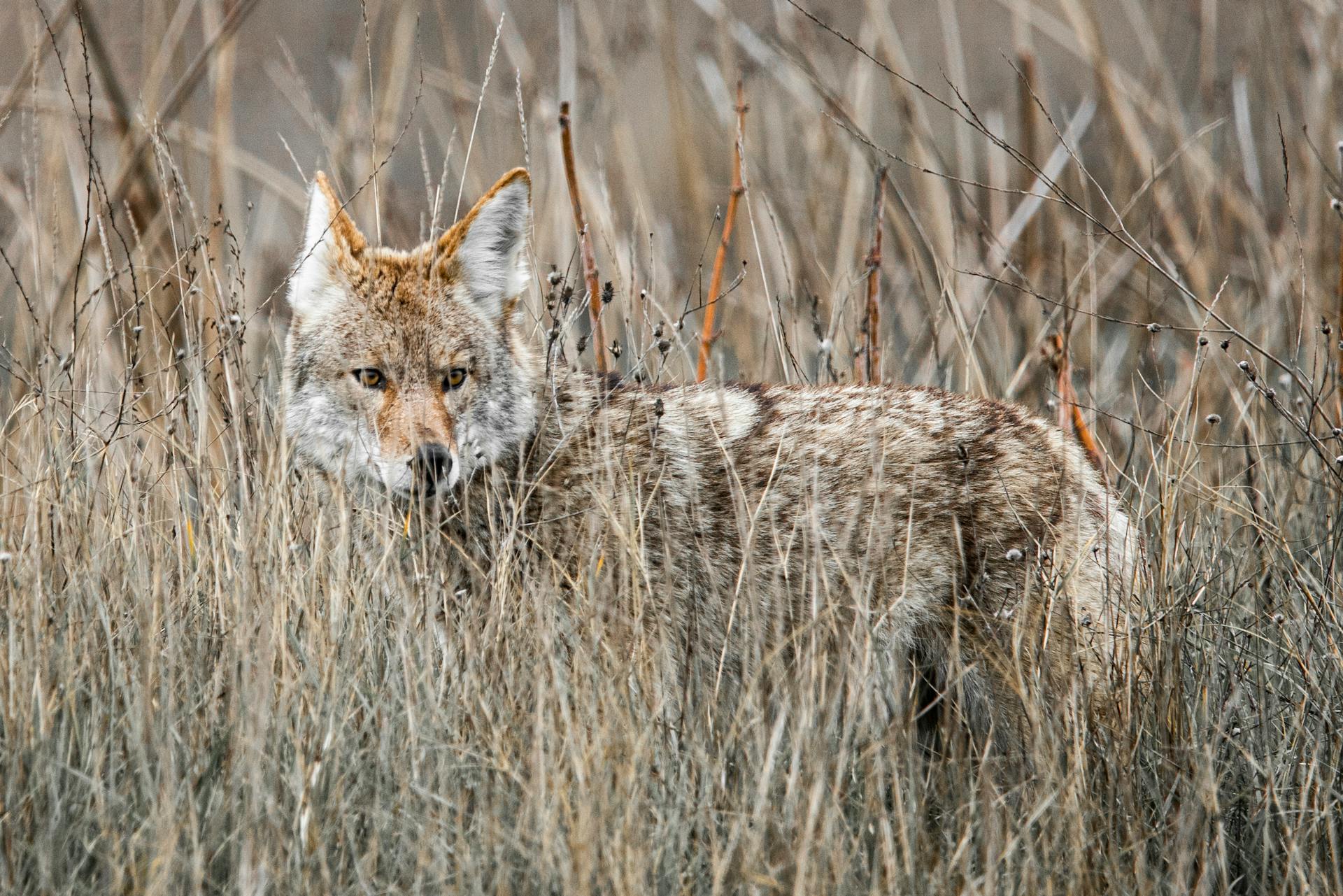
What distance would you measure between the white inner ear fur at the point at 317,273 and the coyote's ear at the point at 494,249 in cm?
36

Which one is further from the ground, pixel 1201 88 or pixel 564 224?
pixel 1201 88

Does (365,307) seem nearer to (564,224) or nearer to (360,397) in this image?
(360,397)

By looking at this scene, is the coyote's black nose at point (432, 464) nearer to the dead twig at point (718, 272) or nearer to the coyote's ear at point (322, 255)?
the coyote's ear at point (322, 255)

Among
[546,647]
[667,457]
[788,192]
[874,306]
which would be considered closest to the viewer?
[546,647]

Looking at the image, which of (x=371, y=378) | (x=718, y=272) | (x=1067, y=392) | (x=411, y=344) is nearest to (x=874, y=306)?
(x=718, y=272)

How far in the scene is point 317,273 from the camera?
168 inches

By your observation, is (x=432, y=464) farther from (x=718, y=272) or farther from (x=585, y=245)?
(x=718, y=272)

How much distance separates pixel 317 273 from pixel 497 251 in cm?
61

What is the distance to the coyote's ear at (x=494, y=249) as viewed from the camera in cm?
417

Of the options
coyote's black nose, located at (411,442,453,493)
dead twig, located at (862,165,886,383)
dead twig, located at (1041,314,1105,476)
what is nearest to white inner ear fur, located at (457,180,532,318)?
coyote's black nose, located at (411,442,453,493)

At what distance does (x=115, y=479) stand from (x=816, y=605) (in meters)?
2.27

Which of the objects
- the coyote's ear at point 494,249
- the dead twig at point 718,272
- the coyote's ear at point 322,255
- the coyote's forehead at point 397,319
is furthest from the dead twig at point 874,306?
the coyote's ear at point 322,255

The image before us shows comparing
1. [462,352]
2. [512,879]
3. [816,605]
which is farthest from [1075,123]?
[512,879]

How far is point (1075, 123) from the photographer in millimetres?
6914
